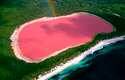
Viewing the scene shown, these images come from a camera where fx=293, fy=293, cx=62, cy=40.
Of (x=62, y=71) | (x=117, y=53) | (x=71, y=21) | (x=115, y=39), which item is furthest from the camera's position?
(x=71, y=21)

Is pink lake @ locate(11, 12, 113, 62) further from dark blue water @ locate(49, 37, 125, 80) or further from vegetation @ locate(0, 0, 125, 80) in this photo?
dark blue water @ locate(49, 37, 125, 80)

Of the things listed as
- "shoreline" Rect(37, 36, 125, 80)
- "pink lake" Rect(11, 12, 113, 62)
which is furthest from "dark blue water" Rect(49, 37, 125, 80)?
"pink lake" Rect(11, 12, 113, 62)

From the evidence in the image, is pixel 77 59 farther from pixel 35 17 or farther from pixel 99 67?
pixel 35 17

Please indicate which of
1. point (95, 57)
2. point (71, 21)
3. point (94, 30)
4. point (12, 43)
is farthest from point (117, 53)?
point (12, 43)

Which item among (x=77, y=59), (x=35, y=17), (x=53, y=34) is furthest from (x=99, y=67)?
(x=35, y=17)

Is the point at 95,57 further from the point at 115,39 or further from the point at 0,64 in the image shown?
the point at 0,64
